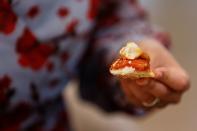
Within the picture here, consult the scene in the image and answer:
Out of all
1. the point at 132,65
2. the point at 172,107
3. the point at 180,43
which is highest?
the point at 180,43

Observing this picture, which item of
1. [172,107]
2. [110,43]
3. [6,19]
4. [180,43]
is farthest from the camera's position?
[180,43]

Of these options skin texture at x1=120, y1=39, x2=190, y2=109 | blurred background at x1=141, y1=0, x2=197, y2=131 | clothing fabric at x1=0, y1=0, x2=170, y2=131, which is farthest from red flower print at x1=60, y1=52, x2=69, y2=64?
blurred background at x1=141, y1=0, x2=197, y2=131

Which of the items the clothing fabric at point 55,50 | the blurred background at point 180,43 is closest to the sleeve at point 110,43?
the clothing fabric at point 55,50

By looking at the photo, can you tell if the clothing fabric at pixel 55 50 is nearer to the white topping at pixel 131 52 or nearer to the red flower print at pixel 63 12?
the red flower print at pixel 63 12

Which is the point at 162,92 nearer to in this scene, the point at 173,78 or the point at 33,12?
the point at 173,78

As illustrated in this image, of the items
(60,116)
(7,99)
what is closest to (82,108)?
(60,116)

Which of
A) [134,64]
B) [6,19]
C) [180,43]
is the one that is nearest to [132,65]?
[134,64]

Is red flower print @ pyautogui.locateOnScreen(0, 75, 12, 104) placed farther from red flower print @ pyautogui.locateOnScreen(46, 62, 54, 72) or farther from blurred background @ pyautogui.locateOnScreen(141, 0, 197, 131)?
blurred background @ pyautogui.locateOnScreen(141, 0, 197, 131)
